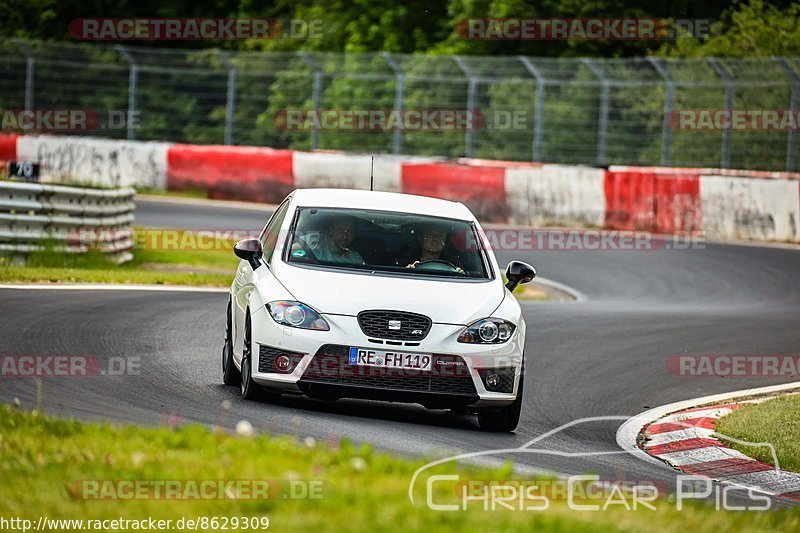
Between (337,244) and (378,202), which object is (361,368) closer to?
(337,244)

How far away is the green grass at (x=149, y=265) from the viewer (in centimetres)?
1681

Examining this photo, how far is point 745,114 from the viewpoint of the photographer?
27.9 meters

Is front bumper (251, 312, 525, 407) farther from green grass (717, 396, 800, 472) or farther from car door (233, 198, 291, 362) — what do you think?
green grass (717, 396, 800, 472)

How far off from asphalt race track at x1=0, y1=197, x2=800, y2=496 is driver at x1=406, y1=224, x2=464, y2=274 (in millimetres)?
1109

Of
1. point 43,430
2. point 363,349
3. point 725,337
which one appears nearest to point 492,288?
point 363,349

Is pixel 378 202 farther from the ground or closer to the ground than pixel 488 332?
farther from the ground

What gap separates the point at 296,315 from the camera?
9.41m

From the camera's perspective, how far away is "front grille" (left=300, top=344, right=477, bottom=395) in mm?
9297

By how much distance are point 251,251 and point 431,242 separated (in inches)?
50.1

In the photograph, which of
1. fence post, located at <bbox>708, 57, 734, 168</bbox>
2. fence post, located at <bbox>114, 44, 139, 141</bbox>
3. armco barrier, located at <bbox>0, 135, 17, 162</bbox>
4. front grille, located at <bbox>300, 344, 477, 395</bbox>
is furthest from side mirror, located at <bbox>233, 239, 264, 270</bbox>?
fence post, located at <bbox>114, 44, 139, 141</bbox>

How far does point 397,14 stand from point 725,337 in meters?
28.6

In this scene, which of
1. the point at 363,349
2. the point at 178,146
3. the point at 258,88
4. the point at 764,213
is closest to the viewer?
the point at 363,349

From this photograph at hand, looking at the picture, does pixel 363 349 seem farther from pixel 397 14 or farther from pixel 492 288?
pixel 397 14

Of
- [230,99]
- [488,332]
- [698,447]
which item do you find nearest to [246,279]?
[488,332]
